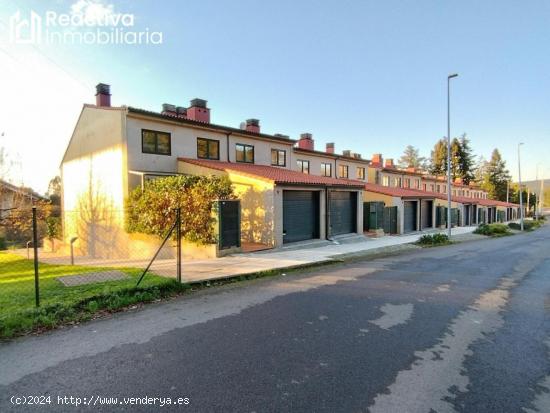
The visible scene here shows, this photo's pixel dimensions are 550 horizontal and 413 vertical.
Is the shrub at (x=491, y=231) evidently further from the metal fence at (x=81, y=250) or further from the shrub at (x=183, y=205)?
the metal fence at (x=81, y=250)

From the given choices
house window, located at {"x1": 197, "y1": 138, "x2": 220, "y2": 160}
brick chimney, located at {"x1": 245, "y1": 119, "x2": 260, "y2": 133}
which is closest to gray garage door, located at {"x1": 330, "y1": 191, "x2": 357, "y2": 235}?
house window, located at {"x1": 197, "y1": 138, "x2": 220, "y2": 160}

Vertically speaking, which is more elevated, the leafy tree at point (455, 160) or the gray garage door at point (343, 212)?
the leafy tree at point (455, 160)

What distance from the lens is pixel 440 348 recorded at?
14.0 ft

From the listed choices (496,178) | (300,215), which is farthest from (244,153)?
(496,178)

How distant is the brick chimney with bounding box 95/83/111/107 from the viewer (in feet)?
59.7

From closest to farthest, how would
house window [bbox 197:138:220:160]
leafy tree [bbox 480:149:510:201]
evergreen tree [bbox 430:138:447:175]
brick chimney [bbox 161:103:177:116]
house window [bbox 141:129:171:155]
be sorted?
house window [bbox 141:129:171:155] < house window [bbox 197:138:220:160] < brick chimney [bbox 161:103:177:116] < evergreen tree [bbox 430:138:447:175] < leafy tree [bbox 480:149:510:201]

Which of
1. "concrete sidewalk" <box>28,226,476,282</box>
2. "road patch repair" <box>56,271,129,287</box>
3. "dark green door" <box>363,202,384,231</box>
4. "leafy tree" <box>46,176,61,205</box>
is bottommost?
"concrete sidewalk" <box>28,226,476,282</box>

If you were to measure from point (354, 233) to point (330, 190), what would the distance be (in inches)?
156

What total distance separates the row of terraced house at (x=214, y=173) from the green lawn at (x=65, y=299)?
5999 millimetres

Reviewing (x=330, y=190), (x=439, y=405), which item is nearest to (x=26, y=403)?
(x=439, y=405)

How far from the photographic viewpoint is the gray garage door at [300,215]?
15555mm

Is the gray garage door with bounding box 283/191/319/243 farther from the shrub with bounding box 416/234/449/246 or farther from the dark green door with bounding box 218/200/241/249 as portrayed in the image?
the shrub with bounding box 416/234/449/246

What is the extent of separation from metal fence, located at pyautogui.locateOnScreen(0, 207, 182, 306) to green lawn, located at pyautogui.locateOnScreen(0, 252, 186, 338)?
115mm

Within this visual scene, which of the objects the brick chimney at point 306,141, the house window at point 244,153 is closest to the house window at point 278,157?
the house window at point 244,153
